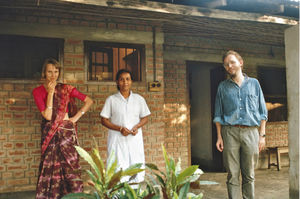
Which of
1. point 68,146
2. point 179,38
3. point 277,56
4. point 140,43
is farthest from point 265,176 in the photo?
point 68,146

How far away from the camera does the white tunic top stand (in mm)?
3180

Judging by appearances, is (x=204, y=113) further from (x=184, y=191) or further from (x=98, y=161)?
(x=98, y=161)

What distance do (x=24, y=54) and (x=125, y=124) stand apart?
2.01 meters

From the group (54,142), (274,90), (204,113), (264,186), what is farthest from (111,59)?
(274,90)

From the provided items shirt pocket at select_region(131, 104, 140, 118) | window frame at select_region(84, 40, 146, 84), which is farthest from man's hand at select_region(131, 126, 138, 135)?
window frame at select_region(84, 40, 146, 84)

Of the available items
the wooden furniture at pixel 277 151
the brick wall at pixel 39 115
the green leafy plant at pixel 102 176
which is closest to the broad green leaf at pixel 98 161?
the green leafy plant at pixel 102 176

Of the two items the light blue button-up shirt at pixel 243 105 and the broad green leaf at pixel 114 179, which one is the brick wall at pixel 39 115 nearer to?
the light blue button-up shirt at pixel 243 105

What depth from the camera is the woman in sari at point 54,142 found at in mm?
3096

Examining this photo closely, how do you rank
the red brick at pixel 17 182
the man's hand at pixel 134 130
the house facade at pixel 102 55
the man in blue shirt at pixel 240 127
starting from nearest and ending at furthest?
the man in blue shirt at pixel 240 127 → the man's hand at pixel 134 130 → the house facade at pixel 102 55 → the red brick at pixel 17 182

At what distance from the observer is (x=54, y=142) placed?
3141 mm

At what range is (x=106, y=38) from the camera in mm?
4289

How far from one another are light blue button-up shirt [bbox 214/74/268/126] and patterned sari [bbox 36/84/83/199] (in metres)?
1.87

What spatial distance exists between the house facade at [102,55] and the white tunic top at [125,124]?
0.99 m

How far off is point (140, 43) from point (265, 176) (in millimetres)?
3900
